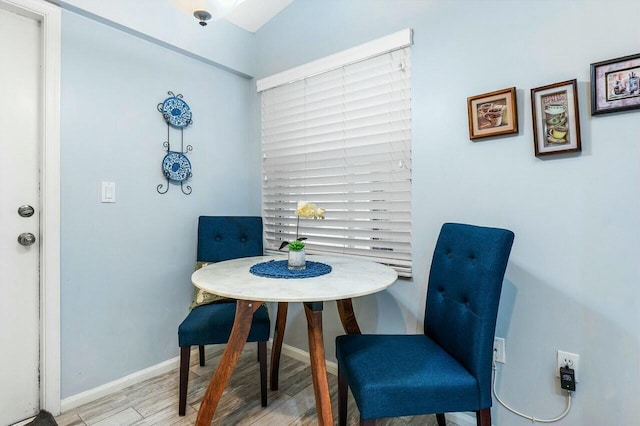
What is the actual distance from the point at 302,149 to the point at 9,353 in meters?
1.94

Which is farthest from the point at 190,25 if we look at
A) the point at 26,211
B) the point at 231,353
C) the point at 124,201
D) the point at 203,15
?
the point at 231,353

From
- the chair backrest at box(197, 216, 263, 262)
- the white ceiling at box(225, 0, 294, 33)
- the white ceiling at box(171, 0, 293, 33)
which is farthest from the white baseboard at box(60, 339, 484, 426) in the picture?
the white ceiling at box(225, 0, 294, 33)

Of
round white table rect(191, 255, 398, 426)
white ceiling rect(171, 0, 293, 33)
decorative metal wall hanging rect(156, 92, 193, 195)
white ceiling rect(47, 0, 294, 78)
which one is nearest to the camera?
round white table rect(191, 255, 398, 426)

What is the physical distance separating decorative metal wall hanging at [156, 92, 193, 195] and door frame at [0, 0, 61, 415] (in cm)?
53

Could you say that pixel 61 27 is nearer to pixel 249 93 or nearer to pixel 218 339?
pixel 249 93

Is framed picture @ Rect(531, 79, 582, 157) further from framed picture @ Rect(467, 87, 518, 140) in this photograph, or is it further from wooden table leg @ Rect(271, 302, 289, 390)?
wooden table leg @ Rect(271, 302, 289, 390)

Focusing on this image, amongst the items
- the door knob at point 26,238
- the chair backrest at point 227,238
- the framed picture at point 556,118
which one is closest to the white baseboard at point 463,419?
the framed picture at point 556,118

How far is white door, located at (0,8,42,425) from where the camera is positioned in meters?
1.55

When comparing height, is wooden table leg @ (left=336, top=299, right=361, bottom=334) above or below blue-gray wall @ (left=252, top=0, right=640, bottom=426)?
below

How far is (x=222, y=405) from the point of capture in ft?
5.70

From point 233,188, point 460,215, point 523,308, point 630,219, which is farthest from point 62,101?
point 630,219

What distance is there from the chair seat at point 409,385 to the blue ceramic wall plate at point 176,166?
160 cm

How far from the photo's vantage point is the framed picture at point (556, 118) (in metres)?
1.29

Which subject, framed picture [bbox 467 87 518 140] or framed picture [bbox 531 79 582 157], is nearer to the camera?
framed picture [bbox 531 79 582 157]
